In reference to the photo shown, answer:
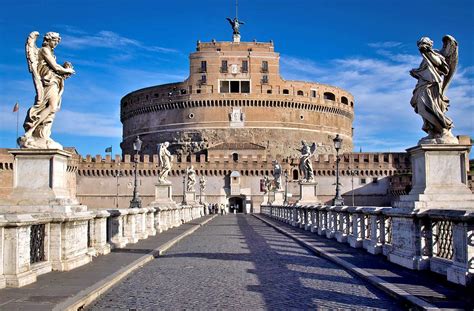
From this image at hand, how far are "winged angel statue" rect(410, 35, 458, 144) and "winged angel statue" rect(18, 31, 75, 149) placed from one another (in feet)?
17.7

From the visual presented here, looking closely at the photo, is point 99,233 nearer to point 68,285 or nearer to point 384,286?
point 68,285

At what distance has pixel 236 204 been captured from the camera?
2849 inches

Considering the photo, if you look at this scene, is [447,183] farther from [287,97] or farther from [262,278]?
[287,97]

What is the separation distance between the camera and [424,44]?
8836 mm

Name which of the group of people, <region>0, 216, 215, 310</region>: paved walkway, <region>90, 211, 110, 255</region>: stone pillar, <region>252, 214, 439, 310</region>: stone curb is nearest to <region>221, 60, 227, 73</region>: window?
the group of people

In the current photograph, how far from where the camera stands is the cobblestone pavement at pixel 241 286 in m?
6.23

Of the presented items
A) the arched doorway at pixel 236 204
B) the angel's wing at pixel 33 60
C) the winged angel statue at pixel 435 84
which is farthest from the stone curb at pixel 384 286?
the arched doorway at pixel 236 204

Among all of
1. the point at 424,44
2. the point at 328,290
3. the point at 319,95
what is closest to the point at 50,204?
the point at 328,290

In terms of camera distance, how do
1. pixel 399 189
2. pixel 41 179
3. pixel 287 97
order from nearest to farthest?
1. pixel 41 179
2. pixel 399 189
3. pixel 287 97

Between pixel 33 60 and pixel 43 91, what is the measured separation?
0.48m

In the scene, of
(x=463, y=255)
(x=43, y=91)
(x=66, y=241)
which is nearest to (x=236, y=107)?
(x=43, y=91)

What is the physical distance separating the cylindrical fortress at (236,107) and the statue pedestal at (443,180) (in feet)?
232

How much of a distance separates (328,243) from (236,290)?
22.5ft

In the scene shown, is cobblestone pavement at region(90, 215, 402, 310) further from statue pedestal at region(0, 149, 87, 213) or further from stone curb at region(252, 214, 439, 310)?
statue pedestal at region(0, 149, 87, 213)
